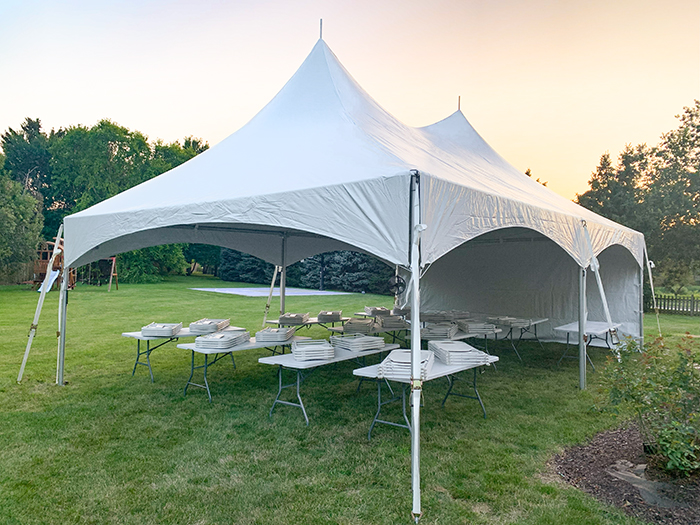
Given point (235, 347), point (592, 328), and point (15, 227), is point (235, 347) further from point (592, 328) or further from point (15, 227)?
point (15, 227)

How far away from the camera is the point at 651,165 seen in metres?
20.7

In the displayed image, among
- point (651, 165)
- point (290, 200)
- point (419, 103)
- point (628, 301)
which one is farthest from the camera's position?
point (651, 165)

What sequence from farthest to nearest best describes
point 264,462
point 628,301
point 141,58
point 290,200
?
point 141,58, point 628,301, point 290,200, point 264,462

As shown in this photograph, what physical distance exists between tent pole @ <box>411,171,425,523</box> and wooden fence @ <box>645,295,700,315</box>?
15543 millimetres

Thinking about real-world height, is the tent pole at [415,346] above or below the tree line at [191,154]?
below

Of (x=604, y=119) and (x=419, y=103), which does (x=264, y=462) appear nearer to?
(x=419, y=103)

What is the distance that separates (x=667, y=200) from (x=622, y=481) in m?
17.7

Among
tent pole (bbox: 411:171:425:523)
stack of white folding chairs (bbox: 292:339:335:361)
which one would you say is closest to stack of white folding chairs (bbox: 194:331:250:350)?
stack of white folding chairs (bbox: 292:339:335:361)

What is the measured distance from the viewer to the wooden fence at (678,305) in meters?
14.8

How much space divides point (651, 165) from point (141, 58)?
20584 millimetres

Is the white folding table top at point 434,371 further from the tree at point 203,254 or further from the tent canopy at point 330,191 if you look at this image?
the tree at point 203,254

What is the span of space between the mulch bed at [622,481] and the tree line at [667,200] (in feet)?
54.1

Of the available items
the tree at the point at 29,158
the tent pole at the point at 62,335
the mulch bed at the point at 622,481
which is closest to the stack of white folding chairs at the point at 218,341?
the tent pole at the point at 62,335

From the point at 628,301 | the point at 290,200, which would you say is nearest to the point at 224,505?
the point at 290,200
